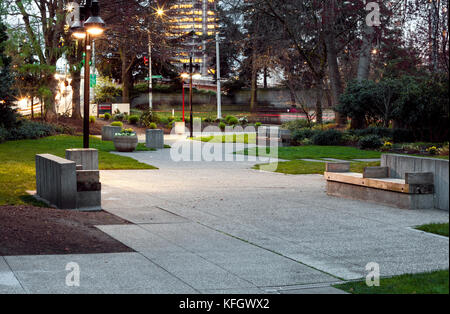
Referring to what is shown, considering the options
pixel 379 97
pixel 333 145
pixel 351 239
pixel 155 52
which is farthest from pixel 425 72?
pixel 155 52

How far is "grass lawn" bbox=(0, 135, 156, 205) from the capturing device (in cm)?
1321

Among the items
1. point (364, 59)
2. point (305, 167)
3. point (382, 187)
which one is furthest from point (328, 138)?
point (382, 187)

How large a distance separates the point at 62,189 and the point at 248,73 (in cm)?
6686

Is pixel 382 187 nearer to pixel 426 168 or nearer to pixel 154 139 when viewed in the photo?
pixel 426 168

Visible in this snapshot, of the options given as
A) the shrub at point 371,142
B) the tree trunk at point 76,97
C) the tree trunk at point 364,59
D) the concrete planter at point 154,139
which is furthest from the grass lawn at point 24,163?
the tree trunk at point 364,59

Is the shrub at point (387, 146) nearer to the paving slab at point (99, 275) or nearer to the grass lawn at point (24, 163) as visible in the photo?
the grass lawn at point (24, 163)

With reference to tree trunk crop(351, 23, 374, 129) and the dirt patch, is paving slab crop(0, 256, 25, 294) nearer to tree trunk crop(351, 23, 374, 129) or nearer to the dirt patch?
the dirt patch

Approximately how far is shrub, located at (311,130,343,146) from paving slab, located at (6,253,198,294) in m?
25.0

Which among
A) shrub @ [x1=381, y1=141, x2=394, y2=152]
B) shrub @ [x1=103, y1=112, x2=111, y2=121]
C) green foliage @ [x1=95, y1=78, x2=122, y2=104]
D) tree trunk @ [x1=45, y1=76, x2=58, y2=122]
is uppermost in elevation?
green foliage @ [x1=95, y1=78, x2=122, y2=104]

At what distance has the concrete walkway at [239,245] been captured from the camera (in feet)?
21.0

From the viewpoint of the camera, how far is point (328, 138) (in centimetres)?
3189

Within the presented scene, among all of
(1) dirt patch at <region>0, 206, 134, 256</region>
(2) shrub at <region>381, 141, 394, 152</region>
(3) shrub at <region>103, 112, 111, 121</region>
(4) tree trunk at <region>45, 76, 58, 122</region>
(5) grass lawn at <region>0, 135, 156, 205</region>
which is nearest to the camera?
(1) dirt patch at <region>0, 206, 134, 256</region>

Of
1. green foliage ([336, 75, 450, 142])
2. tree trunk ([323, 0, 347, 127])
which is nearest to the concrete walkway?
green foliage ([336, 75, 450, 142])

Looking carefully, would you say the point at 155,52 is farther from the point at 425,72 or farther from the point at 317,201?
the point at 317,201
